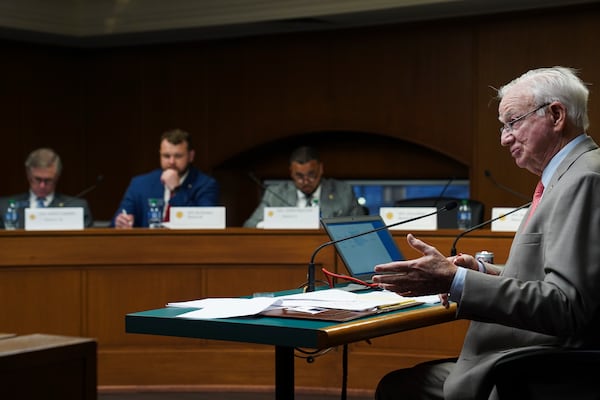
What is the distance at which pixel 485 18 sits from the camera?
7000 millimetres

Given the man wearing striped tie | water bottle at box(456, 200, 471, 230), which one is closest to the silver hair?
the man wearing striped tie

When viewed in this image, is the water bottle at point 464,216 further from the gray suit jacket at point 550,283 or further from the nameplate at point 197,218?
the gray suit jacket at point 550,283

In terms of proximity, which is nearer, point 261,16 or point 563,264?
point 563,264

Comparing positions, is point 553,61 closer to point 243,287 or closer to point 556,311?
point 243,287

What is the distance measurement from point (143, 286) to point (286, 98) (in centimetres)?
314

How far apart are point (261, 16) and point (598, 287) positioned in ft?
17.8

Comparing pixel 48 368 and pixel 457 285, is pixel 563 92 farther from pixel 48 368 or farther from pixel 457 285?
pixel 48 368

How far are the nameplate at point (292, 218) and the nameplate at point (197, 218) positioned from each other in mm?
255

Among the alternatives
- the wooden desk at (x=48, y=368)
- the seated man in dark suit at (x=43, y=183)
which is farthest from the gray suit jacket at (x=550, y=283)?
the seated man in dark suit at (x=43, y=183)

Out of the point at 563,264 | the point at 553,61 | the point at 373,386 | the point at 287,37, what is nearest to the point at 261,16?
the point at 287,37

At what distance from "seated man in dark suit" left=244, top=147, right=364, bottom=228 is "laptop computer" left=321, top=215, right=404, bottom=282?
8.61 feet

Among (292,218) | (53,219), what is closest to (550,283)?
(292,218)

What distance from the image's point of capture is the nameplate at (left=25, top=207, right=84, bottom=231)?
16.9 ft

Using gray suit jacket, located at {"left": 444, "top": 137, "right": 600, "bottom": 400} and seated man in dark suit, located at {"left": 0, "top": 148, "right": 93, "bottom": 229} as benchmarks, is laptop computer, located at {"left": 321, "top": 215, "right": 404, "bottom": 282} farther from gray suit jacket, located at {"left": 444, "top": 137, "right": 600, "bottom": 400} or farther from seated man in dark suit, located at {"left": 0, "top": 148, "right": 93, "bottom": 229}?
seated man in dark suit, located at {"left": 0, "top": 148, "right": 93, "bottom": 229}
